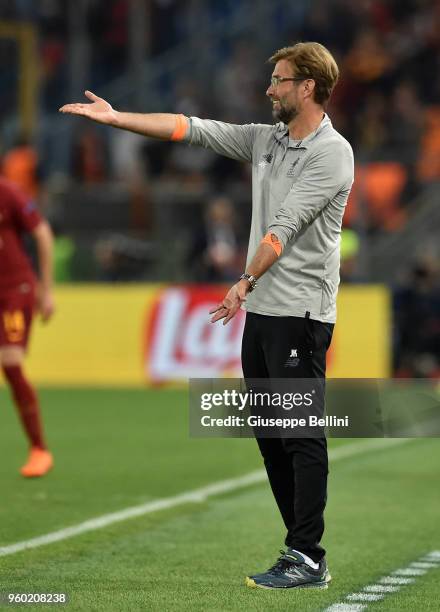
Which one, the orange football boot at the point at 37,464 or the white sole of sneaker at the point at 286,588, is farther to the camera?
the orange football boot at the point at 37,464

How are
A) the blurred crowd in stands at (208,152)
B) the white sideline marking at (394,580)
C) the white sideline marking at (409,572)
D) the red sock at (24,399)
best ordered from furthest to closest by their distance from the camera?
1. the blurred crowd in stands at (208,152)
2. the red sock at (24,399)
3. the white sideline marking at (409,572)
4. the white sideline marking at (394,580)

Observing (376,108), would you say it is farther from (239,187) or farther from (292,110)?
(292,110)

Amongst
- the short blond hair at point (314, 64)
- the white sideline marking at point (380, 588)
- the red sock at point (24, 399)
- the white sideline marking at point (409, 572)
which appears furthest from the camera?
the red sock at point (24, 399)

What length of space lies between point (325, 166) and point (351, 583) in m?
1.77

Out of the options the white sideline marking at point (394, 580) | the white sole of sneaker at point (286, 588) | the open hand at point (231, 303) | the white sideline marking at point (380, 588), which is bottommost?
the white sideline marking at point (394, 580)

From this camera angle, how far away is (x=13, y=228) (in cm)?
1002

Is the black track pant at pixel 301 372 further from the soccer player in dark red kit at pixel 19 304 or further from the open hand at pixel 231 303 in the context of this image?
the soccer player in dark red kit at pixel 19 304

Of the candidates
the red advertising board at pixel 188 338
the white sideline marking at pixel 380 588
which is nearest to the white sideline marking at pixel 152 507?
the white sideline marking at pixel 380 588

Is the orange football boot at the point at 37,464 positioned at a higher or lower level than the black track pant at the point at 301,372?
lower

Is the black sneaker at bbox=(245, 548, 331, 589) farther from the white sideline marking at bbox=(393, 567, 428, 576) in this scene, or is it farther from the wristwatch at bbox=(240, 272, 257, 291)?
the wristwatch at bbox=(240, 272, 257, 291)

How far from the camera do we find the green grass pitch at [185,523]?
616cm

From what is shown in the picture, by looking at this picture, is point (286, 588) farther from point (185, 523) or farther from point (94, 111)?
point (94, 111)

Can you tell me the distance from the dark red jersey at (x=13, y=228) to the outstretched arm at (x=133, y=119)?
367 centimetres

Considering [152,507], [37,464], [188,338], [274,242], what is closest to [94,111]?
[274,242]
